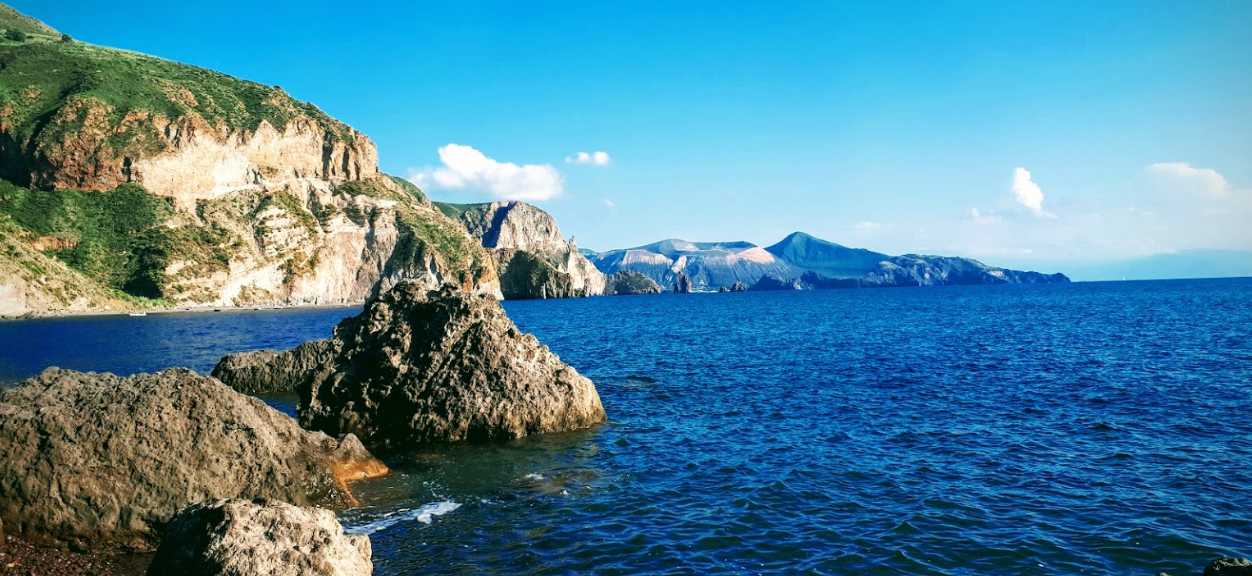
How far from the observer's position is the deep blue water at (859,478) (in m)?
13.8

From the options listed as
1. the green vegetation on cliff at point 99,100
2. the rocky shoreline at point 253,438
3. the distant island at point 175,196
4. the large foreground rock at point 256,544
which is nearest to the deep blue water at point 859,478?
the rocky shoreline at point 253,438

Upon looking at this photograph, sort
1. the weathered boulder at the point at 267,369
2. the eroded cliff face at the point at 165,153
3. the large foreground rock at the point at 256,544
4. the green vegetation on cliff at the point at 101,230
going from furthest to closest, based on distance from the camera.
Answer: the eroded cliff face at the point at 165,153, the green vegetation on cliff at the point at 101,230, the weathered boulder at the point at 267,369, the large foreground rock at the point at 256,544

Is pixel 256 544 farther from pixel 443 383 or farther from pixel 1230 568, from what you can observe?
pixel 443 383

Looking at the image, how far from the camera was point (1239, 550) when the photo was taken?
44.2 ft

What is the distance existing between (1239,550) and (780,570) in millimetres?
9138

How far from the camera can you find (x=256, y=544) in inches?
383

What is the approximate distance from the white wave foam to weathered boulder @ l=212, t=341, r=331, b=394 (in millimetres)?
20647

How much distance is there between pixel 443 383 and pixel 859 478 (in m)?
14.4

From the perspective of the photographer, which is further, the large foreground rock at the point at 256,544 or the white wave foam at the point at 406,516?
the white wave foam at the point at 406,516

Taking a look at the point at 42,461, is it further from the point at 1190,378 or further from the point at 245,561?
the point at 1190,378

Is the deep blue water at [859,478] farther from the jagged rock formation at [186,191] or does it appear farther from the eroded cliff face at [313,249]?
the eroded cliff face at [313,249]

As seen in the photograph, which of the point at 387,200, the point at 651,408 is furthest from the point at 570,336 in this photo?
the point at 387,200

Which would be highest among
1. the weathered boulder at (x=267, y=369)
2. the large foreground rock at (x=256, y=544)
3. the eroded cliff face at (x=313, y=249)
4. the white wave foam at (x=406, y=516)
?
the eroded cliff face at (x=313, y=249)

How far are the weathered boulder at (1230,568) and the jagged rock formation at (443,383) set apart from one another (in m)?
19.3
